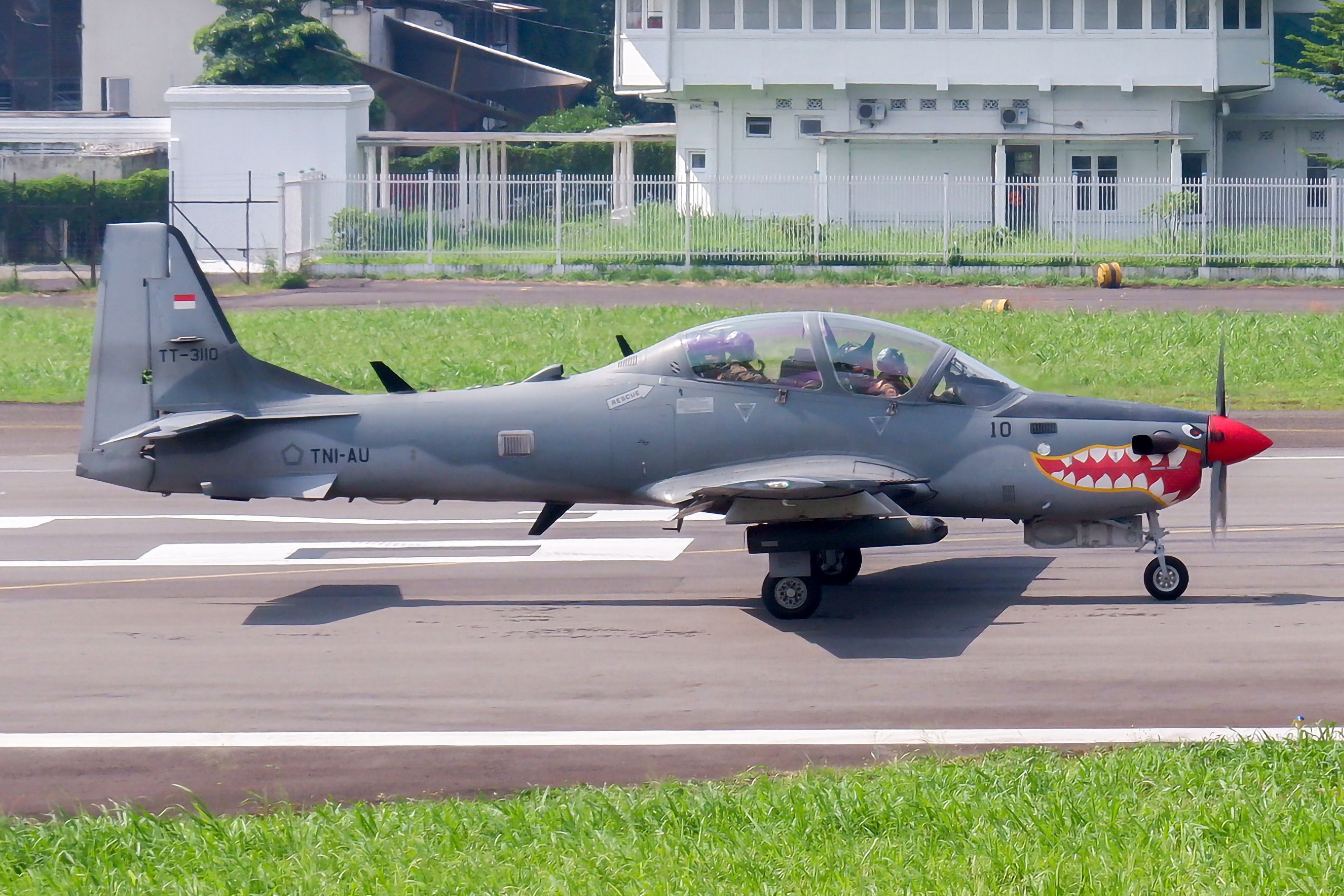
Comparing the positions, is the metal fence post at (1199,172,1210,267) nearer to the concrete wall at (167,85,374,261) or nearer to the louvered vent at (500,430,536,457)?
the concrete wall at (167,85,374,261)

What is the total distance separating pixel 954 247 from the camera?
37.5 meters

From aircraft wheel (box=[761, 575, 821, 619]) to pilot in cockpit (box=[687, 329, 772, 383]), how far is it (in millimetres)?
1531

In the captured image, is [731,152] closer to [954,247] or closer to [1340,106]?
[954,247]

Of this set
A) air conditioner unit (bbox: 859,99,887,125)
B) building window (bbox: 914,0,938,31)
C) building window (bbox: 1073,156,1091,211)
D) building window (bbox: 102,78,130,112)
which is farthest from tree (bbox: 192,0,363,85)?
building window (bbox: 1073,156,1091,211)

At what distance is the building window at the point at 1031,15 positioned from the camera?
46312mm

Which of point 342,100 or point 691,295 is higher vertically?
point 342,100

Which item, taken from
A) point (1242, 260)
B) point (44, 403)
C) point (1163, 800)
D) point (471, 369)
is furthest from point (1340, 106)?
point (1163, 800)

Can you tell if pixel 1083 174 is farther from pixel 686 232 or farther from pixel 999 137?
pixel 686 232

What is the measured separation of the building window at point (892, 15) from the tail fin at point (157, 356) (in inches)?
1472

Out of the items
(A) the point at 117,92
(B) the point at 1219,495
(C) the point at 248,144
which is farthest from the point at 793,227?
(A) the point at 117,92

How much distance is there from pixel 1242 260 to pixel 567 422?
29484mm

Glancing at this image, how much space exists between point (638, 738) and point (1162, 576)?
16.1 ft

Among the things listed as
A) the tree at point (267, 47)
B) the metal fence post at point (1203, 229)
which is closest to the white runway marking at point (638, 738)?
the metal fence post at point (1203, 229)

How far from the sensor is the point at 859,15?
4681 cm
